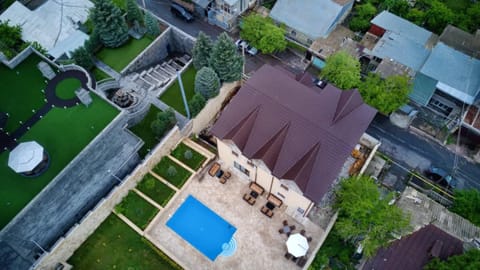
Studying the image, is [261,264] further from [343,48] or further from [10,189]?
[343,48]

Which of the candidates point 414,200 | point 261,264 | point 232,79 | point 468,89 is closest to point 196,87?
point 232,79

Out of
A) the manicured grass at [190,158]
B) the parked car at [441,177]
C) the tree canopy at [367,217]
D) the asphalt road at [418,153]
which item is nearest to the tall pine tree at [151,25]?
the manicured grass at [190,158]

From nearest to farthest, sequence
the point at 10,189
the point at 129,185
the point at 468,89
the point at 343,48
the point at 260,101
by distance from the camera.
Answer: the point at 10,189, the point at 260,101, the point at 129,185, the point at 468,89, the point at 343,48

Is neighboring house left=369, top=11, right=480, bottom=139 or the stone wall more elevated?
neighboring house left=369, top=11, right=480, bottom=139

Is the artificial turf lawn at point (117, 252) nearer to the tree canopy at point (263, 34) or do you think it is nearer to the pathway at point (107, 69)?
the pathway at point (107, 69)

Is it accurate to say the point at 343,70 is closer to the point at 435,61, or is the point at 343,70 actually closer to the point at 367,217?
the point at 435,61

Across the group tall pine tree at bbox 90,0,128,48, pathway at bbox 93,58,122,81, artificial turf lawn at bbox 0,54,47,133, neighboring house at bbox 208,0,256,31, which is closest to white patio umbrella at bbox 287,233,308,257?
pathway at bbox 93,58,122,81

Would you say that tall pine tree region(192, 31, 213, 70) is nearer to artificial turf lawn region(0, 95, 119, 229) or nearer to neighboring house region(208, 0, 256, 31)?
artificial turf lawn region(0, 95, 119, 229)
